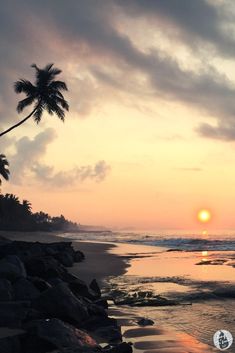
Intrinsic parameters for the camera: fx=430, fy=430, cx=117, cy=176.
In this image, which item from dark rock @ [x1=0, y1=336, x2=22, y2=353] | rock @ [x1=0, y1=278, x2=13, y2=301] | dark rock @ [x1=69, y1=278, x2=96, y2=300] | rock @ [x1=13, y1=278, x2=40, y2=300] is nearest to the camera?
dark rock @ [x1=0, y1=336, x2=22, y2=353]

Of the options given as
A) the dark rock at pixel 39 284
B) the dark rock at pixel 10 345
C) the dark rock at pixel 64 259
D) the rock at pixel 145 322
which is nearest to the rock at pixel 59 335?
the dark rock at pixel 10 345

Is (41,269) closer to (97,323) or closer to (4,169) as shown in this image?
(97,323)

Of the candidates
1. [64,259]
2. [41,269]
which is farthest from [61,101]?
[41,269]

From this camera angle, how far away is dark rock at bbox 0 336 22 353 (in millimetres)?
7484

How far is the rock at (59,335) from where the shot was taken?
7852 mm

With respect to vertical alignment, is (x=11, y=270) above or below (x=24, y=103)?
below

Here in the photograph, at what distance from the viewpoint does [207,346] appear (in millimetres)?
8641

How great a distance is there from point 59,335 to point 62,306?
2091 millimetres

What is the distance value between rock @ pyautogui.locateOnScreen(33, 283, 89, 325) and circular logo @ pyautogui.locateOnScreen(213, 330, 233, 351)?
9.96ft

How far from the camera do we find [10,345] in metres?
7.61

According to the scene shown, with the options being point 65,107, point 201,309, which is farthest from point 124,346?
point 65,107

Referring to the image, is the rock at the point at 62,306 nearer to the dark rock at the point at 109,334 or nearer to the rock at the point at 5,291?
the dark rock at the point at 109,334

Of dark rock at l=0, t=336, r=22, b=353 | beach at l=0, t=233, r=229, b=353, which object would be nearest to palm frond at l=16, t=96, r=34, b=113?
beach at l=0, t=233, r=229, b=353

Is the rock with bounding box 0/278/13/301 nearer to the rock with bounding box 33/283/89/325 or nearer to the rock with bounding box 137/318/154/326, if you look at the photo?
the rock with bounding box 33/283/89/325
